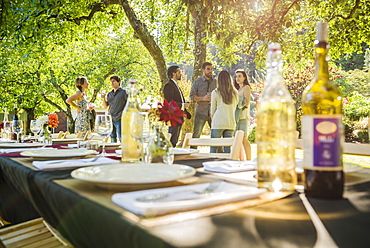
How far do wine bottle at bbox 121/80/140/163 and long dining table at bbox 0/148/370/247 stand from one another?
0.43 metres

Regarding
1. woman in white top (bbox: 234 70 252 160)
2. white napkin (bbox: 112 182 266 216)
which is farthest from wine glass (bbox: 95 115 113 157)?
woman in white top (bbox: 234 70 252 160)

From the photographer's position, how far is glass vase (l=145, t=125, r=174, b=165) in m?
1.16

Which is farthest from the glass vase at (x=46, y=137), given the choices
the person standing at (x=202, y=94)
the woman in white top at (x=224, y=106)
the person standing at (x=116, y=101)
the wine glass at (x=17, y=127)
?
the person standing at (x=116, y=101)

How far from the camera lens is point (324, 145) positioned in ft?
2.32

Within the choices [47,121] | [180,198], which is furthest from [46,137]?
[180,198]

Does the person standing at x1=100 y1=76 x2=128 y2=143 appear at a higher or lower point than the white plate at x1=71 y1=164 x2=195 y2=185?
higher

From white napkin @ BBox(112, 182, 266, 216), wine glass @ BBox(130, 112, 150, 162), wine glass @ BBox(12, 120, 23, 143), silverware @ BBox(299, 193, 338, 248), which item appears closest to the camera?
silverware @ BBox(299, 193, 338, 248)

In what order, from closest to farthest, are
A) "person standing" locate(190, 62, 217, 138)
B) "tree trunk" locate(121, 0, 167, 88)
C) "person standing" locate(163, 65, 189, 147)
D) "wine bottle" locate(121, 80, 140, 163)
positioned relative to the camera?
"wine bottle" locate(121, 80, 140, 163) < "person standing" locate(163, 65, 189, 147) < "person standing" locate(190, 62, 217, 138) < "tree trunk" locate(121, 0, 167, 88)

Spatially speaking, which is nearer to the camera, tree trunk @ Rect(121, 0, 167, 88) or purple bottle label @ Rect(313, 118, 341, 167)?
purple bottle label @ Rect(313, 118, 341, 167)

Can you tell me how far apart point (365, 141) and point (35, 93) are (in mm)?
12024

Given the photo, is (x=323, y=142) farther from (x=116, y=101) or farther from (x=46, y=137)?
(x=116, y=101)

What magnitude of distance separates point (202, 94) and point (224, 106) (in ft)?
3.88

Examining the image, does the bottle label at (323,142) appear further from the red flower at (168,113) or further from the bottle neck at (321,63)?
the red flower at (168,113)

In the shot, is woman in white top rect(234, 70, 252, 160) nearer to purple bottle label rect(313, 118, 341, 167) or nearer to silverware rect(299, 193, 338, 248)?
purple bottle label rect(313, 118, 341, 167)
